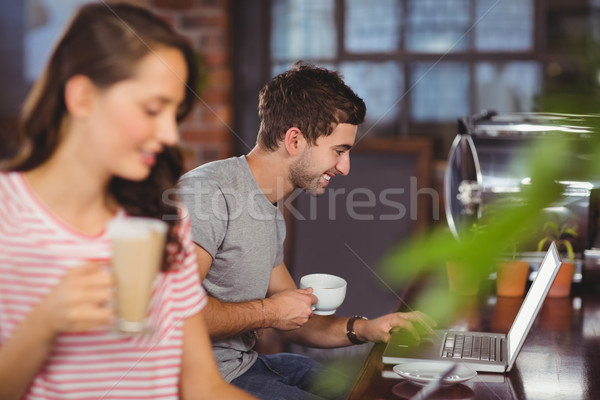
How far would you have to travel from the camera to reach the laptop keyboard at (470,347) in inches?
48.1

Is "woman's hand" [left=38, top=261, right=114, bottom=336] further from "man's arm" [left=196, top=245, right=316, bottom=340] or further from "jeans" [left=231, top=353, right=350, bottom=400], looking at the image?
"jeans" [left=231, top=353, right=350, bottom=400]

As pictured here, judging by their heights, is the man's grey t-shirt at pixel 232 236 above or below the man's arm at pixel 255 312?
above

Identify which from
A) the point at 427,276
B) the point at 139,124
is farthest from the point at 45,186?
the point at 427,276

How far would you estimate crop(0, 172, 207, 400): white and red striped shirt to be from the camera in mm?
783

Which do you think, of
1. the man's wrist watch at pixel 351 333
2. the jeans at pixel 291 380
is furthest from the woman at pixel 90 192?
the man's wrist watch at pixel 351 333

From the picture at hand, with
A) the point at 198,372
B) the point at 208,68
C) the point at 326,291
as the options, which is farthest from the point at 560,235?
the point at 208,68

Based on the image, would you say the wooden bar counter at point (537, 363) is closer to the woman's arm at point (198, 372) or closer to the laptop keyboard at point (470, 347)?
the laptop keyboard at point (470, 347)

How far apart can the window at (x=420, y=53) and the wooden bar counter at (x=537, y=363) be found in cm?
138

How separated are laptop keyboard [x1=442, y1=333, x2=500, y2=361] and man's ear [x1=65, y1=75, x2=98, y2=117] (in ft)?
2.57

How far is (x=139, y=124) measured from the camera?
73 cm

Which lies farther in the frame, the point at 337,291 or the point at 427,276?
the point at 427,276

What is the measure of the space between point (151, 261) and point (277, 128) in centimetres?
114

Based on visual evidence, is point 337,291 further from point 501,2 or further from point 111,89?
point 501,2

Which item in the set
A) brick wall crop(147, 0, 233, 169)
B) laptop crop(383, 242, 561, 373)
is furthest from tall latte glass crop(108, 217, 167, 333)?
brick wall crop(147, 0, 233, 169)
